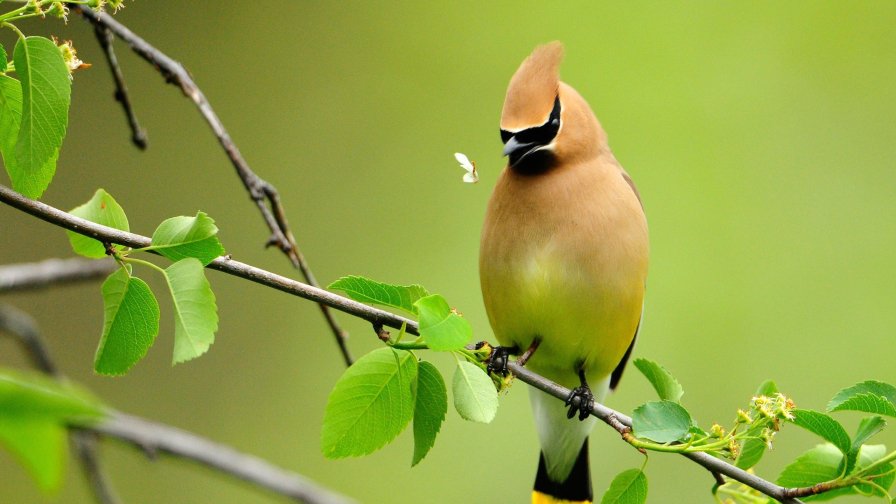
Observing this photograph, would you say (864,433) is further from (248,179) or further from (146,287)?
(248,179)

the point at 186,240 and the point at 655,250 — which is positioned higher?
the point at 655,250

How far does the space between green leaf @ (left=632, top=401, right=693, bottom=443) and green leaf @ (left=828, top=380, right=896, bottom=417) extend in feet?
0.86

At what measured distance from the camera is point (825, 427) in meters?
1.93

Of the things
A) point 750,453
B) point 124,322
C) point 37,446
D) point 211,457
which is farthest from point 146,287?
point 750,453

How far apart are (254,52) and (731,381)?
3.71 m

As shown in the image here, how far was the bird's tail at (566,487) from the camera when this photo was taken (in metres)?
3.54

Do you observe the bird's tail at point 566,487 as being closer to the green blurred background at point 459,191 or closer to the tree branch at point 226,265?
the tree branch at point 226,265

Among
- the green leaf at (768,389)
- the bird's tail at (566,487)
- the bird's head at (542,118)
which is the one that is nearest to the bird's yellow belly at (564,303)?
the bird's head at (542,118)

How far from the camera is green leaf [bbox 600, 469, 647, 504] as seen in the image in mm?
2037

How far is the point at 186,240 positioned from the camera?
1.80 metres

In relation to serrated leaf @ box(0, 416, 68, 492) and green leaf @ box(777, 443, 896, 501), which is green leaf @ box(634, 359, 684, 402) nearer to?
green leaf @ box(777, 443, 896, 501)

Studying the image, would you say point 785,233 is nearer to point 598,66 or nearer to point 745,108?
point 745,108

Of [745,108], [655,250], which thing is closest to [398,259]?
[655,250]

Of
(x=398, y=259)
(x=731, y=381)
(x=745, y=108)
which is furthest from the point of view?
(x=745, y=108)
